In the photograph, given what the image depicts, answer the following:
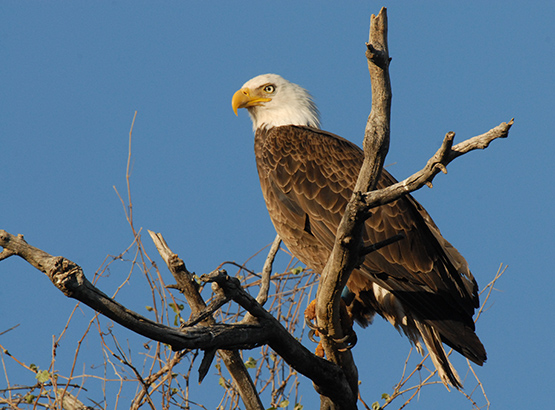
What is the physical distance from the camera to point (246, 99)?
6020 millimetres

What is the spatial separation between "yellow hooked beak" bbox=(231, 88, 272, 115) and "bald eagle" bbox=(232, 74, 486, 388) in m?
0.63

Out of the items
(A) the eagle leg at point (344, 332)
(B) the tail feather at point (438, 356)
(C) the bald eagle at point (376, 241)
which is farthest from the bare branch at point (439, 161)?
(B) the tail feather at point (438, 356)

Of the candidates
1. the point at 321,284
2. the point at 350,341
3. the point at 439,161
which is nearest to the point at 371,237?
the point at 350,341

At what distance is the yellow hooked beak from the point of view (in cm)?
601

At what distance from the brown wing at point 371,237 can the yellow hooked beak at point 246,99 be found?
78cm

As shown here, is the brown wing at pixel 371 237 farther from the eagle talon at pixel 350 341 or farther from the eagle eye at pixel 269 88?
the eagle eye at pixel 269 88

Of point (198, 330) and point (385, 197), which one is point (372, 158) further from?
point (198, 330)

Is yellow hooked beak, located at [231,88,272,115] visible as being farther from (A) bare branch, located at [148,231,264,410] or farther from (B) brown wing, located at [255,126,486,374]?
(A) bare branch, located at [148,231,264,410]

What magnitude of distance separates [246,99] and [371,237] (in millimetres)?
1952

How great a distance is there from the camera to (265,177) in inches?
207

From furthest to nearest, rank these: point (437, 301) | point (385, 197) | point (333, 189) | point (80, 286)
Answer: point (333, 189), point (437, 301), point (385, 197), point (80, 286)

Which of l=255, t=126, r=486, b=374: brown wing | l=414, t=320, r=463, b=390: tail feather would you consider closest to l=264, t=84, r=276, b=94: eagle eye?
l=255, t=126, r=486, b=374: brown wing

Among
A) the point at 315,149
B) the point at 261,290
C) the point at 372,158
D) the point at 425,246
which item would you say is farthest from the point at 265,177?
the point at 372,158

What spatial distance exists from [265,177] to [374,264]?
46.6 inches
